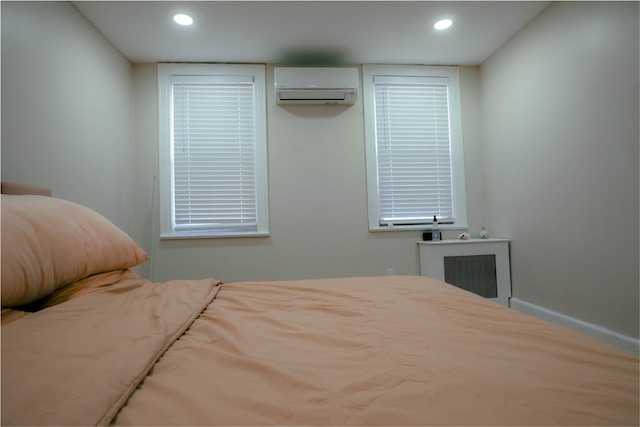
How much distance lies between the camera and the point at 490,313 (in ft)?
3.40

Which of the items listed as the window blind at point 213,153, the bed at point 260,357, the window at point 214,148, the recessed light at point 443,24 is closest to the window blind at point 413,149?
the recessed light at point 443,24

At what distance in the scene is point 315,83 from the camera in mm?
2961

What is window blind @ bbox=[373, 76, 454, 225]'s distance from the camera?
129 inches

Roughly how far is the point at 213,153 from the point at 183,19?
1.16 m

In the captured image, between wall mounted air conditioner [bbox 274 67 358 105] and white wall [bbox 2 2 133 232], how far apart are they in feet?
4.85

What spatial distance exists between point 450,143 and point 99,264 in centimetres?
330

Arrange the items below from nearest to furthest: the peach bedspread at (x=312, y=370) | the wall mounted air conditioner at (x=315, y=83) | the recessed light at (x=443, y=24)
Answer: the peach bedspread at (x=312, y=370) < the recessed light at (x=443, y=24) < the wall mounted air conditioner at (x=315, y=83)

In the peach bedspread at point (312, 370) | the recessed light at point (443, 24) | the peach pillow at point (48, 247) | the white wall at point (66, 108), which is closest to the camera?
the peach bedspread at point (312, 370)

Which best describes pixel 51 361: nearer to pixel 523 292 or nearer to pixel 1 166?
pixel 1 166

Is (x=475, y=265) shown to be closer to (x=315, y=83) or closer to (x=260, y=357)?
(x=315, y=83)

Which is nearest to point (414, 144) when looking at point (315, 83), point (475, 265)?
point (315, 83)

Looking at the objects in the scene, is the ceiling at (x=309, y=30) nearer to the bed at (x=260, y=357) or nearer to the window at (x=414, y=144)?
the window at (x=414, y=144)

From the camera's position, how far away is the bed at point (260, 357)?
1.65 feet

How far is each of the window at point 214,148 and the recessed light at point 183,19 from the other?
2.11 ft
